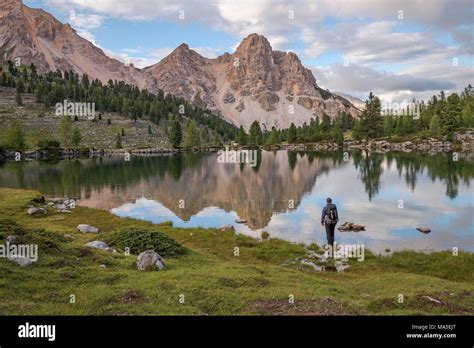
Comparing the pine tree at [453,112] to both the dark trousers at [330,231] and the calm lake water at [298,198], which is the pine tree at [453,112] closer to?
the calm lake water at [298,198]

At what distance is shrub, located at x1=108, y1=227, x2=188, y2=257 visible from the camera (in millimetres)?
24920

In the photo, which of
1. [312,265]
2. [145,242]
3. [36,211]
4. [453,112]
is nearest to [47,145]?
[36,211]

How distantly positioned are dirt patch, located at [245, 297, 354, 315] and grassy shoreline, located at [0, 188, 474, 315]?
0.04 m

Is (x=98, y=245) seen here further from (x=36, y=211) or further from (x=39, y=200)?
(x=39, y=200)

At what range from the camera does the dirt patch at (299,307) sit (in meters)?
14.5

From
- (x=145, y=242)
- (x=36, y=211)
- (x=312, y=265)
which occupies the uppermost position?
(x=145, y=242)

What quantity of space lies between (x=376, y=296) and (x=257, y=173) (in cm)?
7186

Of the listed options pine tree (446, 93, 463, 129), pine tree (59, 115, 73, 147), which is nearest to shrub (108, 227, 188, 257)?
pine tree (59, 115, 73, 147)

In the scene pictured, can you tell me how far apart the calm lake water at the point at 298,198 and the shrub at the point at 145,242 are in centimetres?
1247

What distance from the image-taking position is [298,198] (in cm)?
5703

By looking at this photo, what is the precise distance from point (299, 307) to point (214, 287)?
156 inches

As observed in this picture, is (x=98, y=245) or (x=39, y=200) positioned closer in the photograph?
(x=98, y=245)

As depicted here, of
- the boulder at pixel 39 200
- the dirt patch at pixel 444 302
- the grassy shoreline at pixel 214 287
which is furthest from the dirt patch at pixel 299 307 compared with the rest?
the boulder at pixel 39 200
